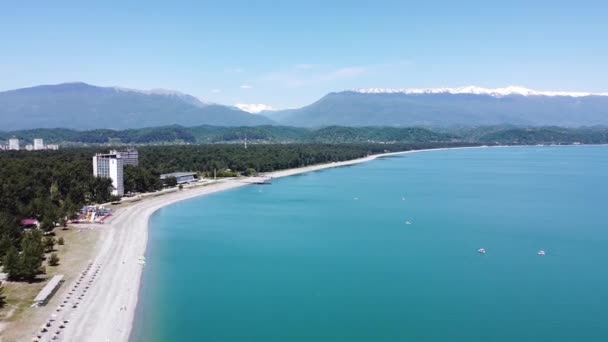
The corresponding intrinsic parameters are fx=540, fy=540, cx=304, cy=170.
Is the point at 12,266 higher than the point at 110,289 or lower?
higher

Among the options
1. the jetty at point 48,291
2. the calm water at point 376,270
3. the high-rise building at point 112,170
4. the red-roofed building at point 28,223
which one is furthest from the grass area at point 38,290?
the high-rise building at point 112,170

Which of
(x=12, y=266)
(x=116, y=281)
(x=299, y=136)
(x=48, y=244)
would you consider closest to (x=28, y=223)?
(x=48, y=244)

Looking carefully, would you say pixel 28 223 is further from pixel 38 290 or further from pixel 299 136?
pixel 299 136

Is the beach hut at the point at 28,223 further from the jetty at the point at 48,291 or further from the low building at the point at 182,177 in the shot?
the low building at the point at 182,177

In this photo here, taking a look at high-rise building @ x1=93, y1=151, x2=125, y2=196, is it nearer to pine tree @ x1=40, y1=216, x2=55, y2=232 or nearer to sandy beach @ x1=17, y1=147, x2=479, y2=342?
sandy beach @ x1=17, y1=147, x2=479, y2=342

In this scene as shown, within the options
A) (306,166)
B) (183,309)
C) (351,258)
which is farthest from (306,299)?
(306,166)

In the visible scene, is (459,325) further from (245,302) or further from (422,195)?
(422,195)
